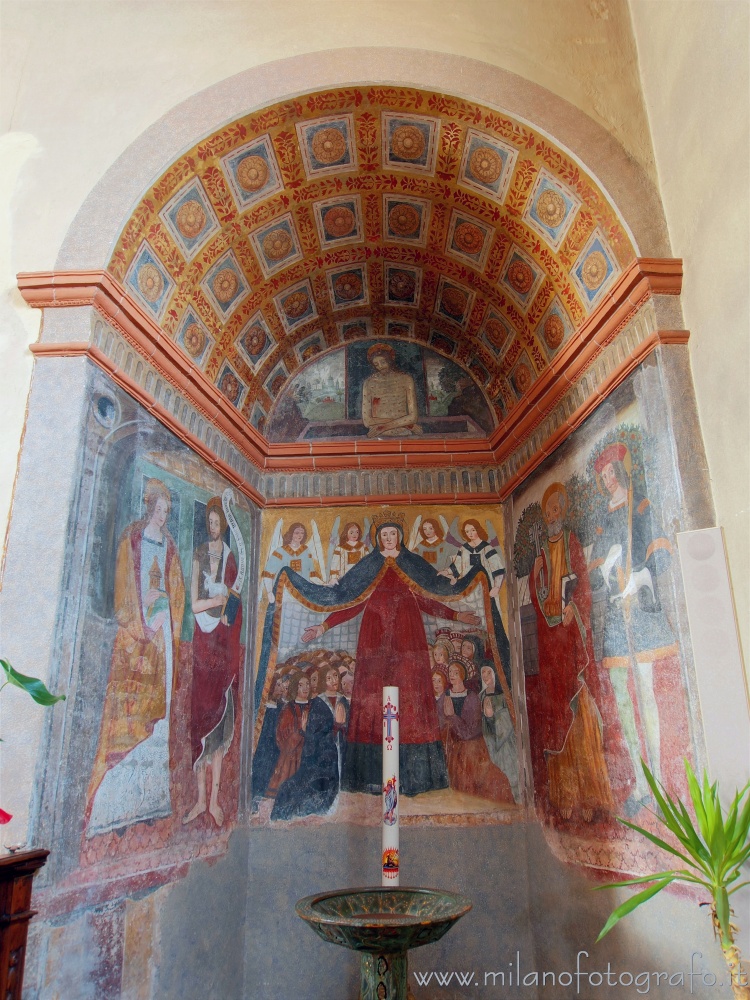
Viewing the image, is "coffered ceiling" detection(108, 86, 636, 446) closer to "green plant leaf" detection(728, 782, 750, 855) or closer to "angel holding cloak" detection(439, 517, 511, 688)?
"angel holding cloak" detection(439, 517, 511, 688)

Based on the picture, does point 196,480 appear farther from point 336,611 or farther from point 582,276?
point 582,276

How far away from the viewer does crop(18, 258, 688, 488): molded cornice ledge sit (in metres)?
5.03

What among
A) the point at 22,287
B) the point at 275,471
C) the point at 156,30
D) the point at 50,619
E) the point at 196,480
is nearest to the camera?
the point at 50,619

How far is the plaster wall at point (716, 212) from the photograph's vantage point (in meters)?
4.25

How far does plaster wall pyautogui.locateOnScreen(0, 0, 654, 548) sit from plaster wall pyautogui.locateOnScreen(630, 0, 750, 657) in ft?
1.49

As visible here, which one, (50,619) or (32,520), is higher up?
(32,520)

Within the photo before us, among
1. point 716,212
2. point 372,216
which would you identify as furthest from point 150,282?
point 716,212

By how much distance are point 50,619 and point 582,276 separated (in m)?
4.75

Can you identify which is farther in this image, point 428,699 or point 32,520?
point 428,699

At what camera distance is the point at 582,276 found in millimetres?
5984

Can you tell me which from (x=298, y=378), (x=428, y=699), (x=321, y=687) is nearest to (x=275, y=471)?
(x=298, y=378)

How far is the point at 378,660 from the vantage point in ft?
24.5

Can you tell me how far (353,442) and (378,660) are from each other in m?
2.40

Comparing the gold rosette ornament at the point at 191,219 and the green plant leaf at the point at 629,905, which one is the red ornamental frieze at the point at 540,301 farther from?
the green plant leaf at the point at 629,905
